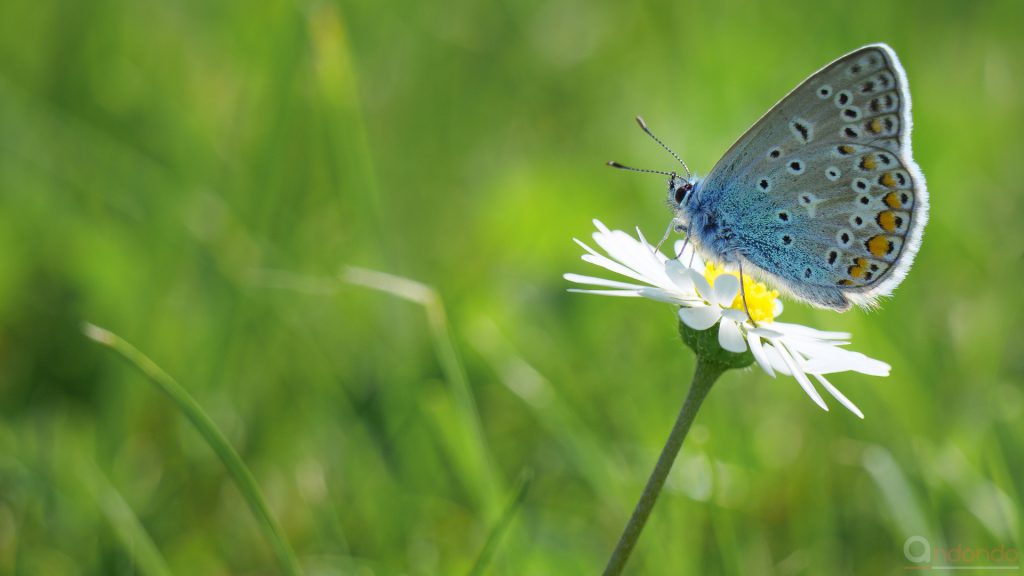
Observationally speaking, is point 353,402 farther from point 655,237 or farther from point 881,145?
point 881,145

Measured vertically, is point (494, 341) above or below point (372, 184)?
below

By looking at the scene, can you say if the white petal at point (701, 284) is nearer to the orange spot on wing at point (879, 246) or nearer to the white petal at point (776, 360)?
the white petal at point (776, 360)

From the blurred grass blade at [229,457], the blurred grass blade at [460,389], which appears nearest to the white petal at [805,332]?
the blurred grass blade at [460,389]

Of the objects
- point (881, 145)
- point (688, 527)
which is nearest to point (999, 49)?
point (881, 145)

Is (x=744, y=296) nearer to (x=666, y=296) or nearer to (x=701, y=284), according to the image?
(x=701, y=284)

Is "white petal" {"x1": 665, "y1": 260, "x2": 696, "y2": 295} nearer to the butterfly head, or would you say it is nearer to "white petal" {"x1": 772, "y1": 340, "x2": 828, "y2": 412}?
"white petal" {"x1": 772, "y1": 340, "x2": 828, "y2": 412}

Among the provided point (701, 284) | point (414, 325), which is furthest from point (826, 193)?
point (414, 325)
